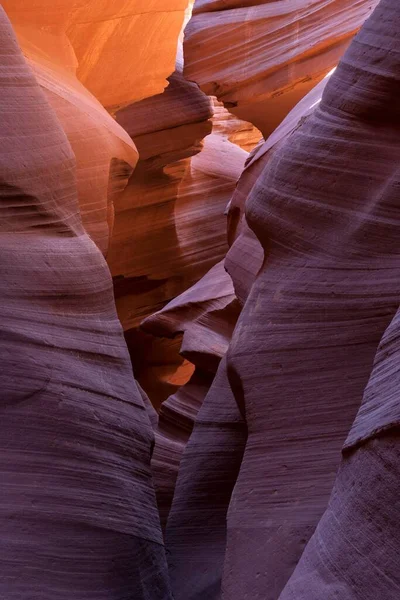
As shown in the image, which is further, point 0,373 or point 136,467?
point 136,467

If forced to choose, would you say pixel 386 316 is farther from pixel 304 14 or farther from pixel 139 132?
pixel 139 132

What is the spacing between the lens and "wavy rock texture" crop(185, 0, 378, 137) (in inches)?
232

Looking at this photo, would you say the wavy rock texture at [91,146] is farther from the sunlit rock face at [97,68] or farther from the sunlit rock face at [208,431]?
the sunlit rock face at [208,431]

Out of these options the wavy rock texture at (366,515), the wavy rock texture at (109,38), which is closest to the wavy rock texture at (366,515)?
the wavy rock texture at (366,515)

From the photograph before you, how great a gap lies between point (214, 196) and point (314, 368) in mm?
4838

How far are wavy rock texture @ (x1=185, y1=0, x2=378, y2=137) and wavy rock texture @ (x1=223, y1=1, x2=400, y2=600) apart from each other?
2.42 m

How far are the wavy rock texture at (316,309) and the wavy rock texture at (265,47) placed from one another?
7.93ft

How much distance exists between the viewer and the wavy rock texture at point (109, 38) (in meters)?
5.67

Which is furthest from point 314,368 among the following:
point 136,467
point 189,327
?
point 189,327

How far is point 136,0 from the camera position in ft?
20.1

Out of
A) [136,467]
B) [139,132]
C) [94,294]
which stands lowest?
[139,132]

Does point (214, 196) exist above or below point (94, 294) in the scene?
below

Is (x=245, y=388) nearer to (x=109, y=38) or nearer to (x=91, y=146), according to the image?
(x=91, y=146)

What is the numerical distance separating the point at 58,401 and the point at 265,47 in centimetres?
314
